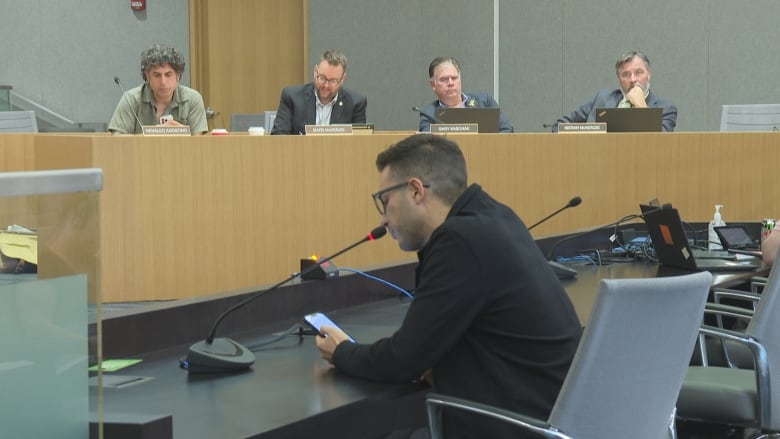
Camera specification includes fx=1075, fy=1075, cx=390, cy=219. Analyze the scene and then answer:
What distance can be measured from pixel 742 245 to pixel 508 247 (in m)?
2.46

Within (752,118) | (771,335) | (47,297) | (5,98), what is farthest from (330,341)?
(5,98)

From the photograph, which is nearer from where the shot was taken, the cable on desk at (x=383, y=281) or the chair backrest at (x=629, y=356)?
the chair backrest at (x=629, y=356)

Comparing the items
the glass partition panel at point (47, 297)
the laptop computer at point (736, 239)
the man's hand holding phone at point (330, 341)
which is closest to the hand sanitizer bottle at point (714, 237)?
the laptop computer at point (736, 239)

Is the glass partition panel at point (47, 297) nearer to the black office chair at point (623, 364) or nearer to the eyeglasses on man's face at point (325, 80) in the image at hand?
the black office chair at point (623, 364)

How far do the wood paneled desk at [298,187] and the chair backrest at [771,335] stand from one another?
7.04 feet

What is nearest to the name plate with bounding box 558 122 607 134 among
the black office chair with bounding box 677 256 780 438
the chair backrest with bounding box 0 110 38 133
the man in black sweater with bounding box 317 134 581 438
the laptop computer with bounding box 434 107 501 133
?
the laptop computer with bounding box 434 107 501 133

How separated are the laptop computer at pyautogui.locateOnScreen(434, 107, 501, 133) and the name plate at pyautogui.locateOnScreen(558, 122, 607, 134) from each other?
36 centimetres

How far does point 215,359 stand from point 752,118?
5144mm

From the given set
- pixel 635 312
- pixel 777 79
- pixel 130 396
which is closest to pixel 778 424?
pixel 635 312

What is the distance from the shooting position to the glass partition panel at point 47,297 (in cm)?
120

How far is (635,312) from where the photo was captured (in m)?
1.95

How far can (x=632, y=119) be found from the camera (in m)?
5.54

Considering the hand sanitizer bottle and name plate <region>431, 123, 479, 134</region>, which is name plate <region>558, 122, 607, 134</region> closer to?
name plate <region>431, 123, 479, 134</region>

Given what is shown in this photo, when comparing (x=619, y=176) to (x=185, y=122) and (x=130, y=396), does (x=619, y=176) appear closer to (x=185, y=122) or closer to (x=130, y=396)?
(x=185, y=122)
